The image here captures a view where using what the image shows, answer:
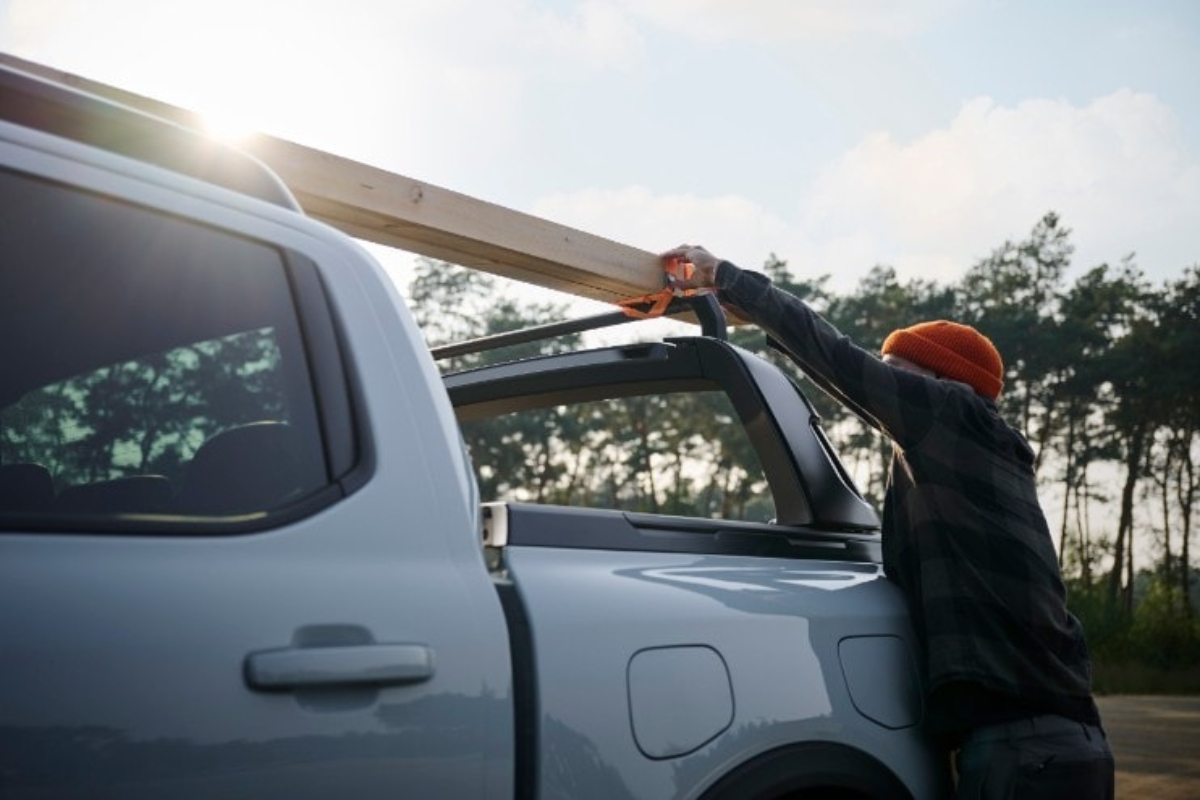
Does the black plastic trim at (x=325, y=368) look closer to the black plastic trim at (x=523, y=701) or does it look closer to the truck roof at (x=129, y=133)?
the truck roof at (x=129, y=133)

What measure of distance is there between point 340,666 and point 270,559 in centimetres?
17

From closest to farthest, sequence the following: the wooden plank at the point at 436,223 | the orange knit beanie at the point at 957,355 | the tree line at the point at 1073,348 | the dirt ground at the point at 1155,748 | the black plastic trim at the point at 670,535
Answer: the black plastic trim at the point at 670,535, the wooden plank at the point at 436,223, the orange knit beanie at the point at 957,355, the dirt ground at the point at 1155,748, the tree line at the point at 1073,348

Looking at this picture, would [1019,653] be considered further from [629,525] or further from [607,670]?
[607,670]

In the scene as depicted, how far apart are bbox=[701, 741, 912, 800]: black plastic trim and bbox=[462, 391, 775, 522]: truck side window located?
168 ft

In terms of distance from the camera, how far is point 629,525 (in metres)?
2.50

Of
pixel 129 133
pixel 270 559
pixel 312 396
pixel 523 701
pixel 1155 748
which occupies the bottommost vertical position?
pixel 1155 748

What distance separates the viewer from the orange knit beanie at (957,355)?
3.54 metres

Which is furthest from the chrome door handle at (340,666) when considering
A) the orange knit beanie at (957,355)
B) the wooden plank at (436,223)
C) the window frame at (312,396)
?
the orange knit beanie at (957,355)

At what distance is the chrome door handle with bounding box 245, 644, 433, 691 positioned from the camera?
1.67 metres

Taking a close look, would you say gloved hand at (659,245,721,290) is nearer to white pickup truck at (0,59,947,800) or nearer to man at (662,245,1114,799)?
man at (662,245,1114,799)

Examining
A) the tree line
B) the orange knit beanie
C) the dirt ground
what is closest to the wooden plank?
the orange knit beanie

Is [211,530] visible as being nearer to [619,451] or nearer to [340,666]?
[340,666]

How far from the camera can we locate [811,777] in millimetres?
2494

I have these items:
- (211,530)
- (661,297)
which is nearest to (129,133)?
(211,530)
